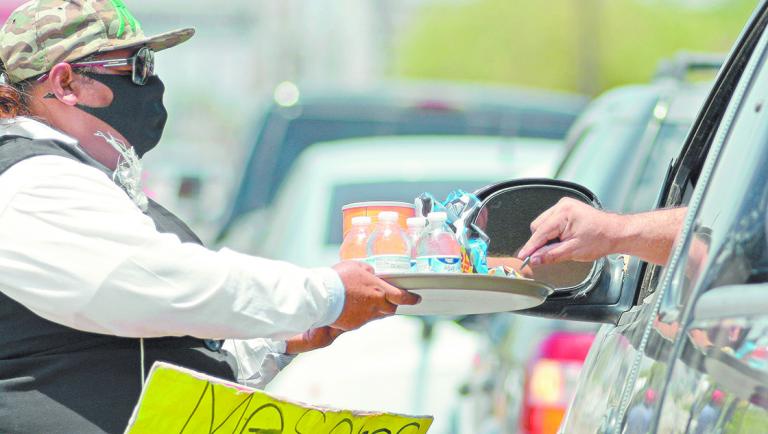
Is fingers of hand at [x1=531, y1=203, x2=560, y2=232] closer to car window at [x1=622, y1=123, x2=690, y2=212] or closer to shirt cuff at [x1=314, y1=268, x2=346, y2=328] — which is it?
shirt cuff at [x1=314, y1=268, x2=346, y2=328]

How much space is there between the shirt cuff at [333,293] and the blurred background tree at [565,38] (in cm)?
4425

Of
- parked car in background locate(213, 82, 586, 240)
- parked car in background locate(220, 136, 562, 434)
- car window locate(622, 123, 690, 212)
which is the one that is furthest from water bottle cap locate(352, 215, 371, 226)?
parked car in background locate(213, 82, 586, 240)

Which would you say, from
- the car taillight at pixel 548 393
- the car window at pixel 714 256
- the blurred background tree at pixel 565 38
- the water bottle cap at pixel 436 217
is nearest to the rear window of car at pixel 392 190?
the car taillight at pixel 548 393

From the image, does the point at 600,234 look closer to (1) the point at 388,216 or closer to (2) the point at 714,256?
(1) the point at 388,216

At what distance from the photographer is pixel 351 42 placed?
75750mm

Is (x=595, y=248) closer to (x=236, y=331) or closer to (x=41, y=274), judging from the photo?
(x=236, y=331)

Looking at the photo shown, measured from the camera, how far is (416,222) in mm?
3115

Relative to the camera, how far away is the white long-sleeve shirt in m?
2.90

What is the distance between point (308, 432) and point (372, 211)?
46 centimetres

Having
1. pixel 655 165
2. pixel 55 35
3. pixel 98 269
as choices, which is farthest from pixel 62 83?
pixel 655 165

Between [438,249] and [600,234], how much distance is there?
0.33 meters

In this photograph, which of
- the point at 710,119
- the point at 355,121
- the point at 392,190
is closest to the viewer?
the point at 710,119

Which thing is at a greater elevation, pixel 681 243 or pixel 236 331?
pixel 681 243

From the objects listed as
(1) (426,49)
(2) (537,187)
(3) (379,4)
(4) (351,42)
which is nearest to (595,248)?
(2) (537,187)
